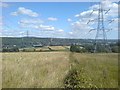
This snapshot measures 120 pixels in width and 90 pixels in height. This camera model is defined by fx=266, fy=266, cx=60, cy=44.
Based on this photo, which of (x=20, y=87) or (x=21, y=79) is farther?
(x=21, y=79)

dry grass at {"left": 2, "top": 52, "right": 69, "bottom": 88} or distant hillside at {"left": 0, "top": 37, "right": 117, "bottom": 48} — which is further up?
distant hillside at {"left": 0, "top": 37, "right": 117, "bottom": 48}

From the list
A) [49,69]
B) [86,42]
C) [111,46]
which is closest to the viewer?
[49,69]

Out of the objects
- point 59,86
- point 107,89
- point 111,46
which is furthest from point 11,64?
point 111,46

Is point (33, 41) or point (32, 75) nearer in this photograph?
point (32, 75)

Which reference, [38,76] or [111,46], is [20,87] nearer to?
[38,76]

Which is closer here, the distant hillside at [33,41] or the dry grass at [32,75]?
the dry grass at [32,75]

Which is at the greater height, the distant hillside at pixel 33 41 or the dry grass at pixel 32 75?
the distant hillside at pixel 33 41

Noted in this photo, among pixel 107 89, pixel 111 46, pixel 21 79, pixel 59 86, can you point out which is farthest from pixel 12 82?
pixel 111 46

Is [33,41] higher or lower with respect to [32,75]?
higher

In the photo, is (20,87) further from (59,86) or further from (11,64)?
(11,64)

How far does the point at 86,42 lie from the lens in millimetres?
26422

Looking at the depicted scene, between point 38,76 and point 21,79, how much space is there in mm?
824

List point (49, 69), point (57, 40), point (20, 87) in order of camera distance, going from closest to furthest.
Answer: point (20, 87) < point (49, 69) < point (57, 40)

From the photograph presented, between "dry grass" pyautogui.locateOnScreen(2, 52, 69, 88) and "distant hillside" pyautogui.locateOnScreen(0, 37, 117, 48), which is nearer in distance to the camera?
"dry grass" pyautogui.locateOnScreen(2, 52, 69, 88)
